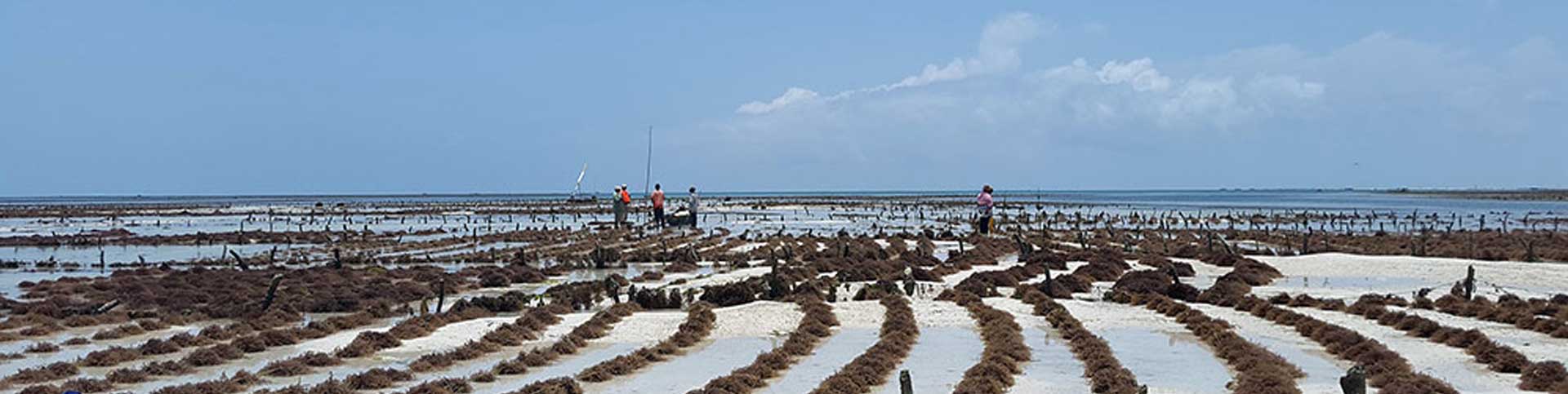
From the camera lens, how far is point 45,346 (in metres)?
15.7

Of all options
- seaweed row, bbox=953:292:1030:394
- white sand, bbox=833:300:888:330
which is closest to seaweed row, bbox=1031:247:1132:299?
seaweed row, bbox=953:292:1030:394

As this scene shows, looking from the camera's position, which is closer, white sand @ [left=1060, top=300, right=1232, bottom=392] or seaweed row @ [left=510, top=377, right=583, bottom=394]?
seaweed row @ [left=510, top=377, right=583, bottom=394]

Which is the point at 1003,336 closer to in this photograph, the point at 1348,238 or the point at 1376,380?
the point at 1376,380

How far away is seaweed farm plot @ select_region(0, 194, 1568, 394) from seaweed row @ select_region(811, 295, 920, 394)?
47 mm

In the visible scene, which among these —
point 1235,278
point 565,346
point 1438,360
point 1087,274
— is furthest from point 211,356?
point 1235,278

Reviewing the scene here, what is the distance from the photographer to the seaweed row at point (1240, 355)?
39.4 ft

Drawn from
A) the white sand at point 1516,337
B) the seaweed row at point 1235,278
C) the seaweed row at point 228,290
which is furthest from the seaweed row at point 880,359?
the seaweed row at point 228,290

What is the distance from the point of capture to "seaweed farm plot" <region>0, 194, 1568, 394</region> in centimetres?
1316

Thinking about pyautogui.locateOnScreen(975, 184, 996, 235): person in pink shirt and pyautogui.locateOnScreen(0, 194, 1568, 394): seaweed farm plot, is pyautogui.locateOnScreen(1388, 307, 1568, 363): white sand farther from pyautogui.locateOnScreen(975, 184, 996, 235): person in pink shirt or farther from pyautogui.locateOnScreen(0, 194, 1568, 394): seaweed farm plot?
pyautogui.locateOnScreen(975, 184, 996, 235): person in pink shirt

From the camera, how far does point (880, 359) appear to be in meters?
13.9

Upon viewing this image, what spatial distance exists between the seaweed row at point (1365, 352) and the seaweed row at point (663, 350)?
7223mm

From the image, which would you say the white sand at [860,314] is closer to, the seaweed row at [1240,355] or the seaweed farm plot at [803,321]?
the seaweed farm plot at [803,321]

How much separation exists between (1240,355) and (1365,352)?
133cm

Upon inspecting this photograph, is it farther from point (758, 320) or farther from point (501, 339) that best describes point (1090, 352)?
point (501, 339)
